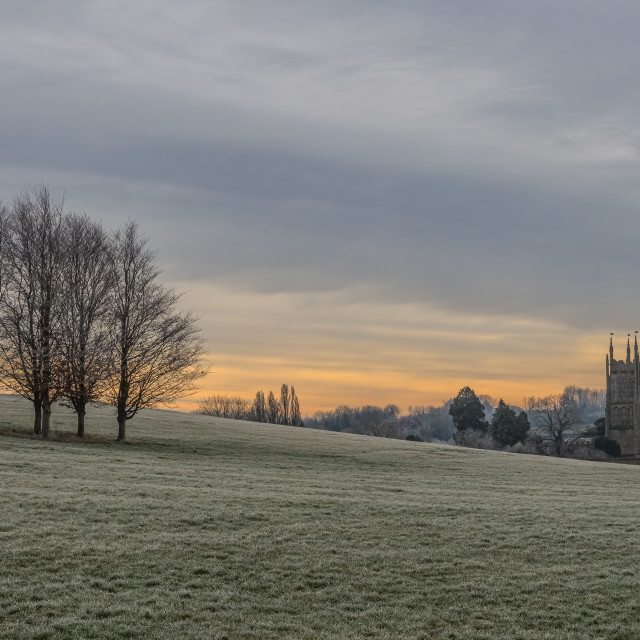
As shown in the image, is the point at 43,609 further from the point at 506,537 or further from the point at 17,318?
the point at 17,318

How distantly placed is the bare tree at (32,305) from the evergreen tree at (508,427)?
277 ft

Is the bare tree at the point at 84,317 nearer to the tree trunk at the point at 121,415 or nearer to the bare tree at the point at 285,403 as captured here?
the tree trunk at the point at 121,415

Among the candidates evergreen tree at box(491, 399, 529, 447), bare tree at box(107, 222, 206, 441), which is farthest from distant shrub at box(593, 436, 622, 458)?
bare tree at box(107, 222, 206, 441)

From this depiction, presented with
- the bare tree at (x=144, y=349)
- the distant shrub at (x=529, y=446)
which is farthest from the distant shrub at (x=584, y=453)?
the bare tree at (x=144, y=349)

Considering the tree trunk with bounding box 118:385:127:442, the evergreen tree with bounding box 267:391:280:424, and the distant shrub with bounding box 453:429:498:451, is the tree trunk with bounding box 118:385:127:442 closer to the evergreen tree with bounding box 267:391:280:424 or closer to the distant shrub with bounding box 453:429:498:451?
the evergreen tree with bounding box 267:391:280:424

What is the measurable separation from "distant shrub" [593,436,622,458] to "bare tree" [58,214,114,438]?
85755mm

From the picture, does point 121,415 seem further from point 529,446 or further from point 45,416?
point 529,446

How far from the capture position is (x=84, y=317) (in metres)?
43.2

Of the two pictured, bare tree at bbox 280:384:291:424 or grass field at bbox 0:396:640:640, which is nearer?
grass field at bbox 0:396:640:640

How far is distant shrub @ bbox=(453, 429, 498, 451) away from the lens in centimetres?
11306

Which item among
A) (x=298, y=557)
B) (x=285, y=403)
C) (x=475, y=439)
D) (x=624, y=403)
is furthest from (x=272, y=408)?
(x=298, y=557)

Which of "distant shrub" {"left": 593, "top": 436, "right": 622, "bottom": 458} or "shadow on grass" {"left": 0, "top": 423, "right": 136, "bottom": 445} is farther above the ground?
"shadow on grass" {"left": 0, "top": 423, "right": 136, "bottom": 445}

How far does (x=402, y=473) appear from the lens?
3666 centimetres

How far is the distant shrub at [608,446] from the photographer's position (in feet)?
356
